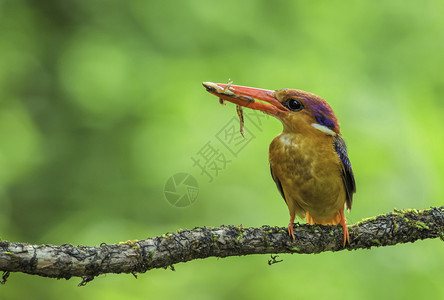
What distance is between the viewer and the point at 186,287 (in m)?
5.68

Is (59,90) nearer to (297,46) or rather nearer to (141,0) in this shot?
(141,0)

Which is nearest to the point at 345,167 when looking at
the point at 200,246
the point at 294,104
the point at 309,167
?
the point at 309,167

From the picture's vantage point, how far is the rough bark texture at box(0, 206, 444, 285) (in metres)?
2.61

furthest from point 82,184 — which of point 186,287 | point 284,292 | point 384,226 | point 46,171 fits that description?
point 384,226

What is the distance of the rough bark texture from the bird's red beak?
3.15ft

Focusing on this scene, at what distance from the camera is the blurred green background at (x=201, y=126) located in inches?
218

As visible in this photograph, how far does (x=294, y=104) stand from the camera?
4141 millimetres
